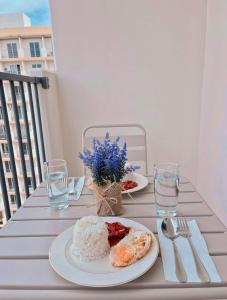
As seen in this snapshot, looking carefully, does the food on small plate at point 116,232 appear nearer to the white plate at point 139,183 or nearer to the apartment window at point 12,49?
the white plate at point 139,183

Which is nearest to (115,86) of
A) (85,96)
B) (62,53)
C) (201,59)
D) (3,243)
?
(85,96)

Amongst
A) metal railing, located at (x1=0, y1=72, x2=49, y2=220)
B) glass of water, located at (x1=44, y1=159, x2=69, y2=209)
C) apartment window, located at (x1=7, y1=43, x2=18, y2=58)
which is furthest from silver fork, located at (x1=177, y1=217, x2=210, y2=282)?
apartment window, located at (x1=7, y1=43, x2=18, y2=58)

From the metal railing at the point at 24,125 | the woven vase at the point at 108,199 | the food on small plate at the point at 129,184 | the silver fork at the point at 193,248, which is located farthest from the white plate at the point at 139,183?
the metal railing at the point at 24,125

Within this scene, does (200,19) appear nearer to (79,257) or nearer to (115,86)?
(115,86)

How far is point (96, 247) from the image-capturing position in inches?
21.9

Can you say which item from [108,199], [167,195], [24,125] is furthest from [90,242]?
[24,125]

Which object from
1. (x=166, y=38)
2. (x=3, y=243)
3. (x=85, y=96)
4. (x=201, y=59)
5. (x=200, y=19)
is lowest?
(x=3, y=243)

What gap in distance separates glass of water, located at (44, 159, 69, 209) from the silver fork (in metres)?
0.40

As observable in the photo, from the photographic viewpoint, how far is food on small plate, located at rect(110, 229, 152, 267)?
53cm

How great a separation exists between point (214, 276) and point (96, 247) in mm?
266

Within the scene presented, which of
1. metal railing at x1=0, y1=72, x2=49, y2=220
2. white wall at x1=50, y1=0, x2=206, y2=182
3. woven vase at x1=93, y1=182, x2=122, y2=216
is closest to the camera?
woven vase at x1=93, y1=182, x2=122, y2=216

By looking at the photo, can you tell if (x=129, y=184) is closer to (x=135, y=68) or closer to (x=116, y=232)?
(x=116, y=232)

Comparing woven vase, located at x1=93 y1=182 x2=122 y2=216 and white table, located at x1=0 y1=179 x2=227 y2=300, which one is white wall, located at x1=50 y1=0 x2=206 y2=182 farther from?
woven vase, located at x1=93 y1=182 x2=122 y2=216

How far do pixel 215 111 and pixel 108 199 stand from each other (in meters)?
1.28
